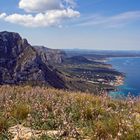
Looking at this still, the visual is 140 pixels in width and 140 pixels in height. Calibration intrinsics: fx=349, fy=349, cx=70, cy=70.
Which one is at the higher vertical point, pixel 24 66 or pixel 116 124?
pixel 116 124

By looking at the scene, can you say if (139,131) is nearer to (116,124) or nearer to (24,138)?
(116,124)

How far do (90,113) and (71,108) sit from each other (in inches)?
21.9

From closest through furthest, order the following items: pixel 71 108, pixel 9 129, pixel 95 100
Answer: pixel 9 129 → pixel 71 108 → pixel 95 100

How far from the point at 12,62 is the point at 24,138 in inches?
7616

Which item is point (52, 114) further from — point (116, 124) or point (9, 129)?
point (116, 124)

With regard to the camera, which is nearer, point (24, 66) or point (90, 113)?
point (90, 113)

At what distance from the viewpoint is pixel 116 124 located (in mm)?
6594

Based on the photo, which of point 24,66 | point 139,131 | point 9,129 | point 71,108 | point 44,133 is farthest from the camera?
point 24,66

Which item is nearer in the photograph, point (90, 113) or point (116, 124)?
point (116, 124)

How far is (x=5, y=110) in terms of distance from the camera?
8078 millimetres

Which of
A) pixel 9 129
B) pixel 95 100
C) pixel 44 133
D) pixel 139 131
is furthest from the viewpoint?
pixel 95 100

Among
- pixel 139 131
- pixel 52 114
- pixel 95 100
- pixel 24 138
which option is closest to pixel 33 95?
pixel 95 100

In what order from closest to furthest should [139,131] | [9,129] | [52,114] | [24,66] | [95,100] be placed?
[139,131] → [9,129] → [52,114] → [95,100] → [24,66]

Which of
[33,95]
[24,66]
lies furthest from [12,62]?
[33,95]
